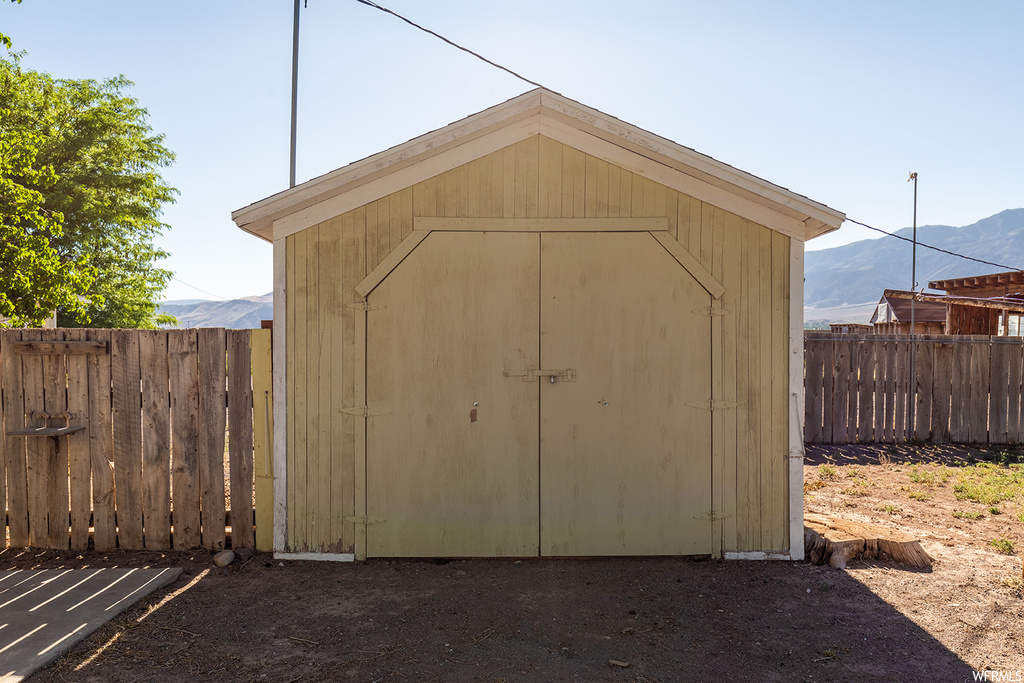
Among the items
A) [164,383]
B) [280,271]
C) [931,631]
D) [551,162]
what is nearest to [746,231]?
[551,162]

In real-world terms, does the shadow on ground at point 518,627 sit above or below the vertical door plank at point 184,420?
below

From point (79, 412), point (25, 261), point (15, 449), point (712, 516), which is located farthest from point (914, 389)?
point (25, 261)

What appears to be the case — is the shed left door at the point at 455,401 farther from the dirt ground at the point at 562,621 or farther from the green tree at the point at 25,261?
the green tree at the point at 25,261

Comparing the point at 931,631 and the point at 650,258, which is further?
the point at 650,258

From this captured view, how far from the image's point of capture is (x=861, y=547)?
4.91 m

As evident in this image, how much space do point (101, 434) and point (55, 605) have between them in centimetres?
137

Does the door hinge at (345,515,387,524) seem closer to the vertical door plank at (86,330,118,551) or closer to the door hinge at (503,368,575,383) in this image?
the door hinge at (503,368,575,383)

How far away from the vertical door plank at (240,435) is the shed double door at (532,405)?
0.96 meters

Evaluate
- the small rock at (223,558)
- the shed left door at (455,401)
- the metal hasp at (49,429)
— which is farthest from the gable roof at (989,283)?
the metal hasp at (49,429)

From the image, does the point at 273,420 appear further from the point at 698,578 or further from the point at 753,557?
the point at 753,557

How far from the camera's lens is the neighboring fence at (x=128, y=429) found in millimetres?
4910

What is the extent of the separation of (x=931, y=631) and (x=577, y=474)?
2.36 metres

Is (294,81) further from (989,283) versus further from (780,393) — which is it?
(989,283)

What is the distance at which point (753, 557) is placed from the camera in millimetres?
4895
